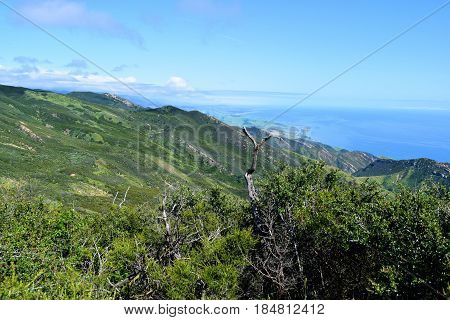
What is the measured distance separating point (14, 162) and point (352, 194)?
172958 millimetres

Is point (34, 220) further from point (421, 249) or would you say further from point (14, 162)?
point (14, 162)

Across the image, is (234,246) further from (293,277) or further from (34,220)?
(34,220)

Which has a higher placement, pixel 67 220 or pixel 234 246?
pixel 234 246

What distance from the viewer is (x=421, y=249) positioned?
17.8 m

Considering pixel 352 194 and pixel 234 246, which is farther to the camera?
pixel 352 194

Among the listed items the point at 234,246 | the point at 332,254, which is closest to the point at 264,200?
the point at 234,246
